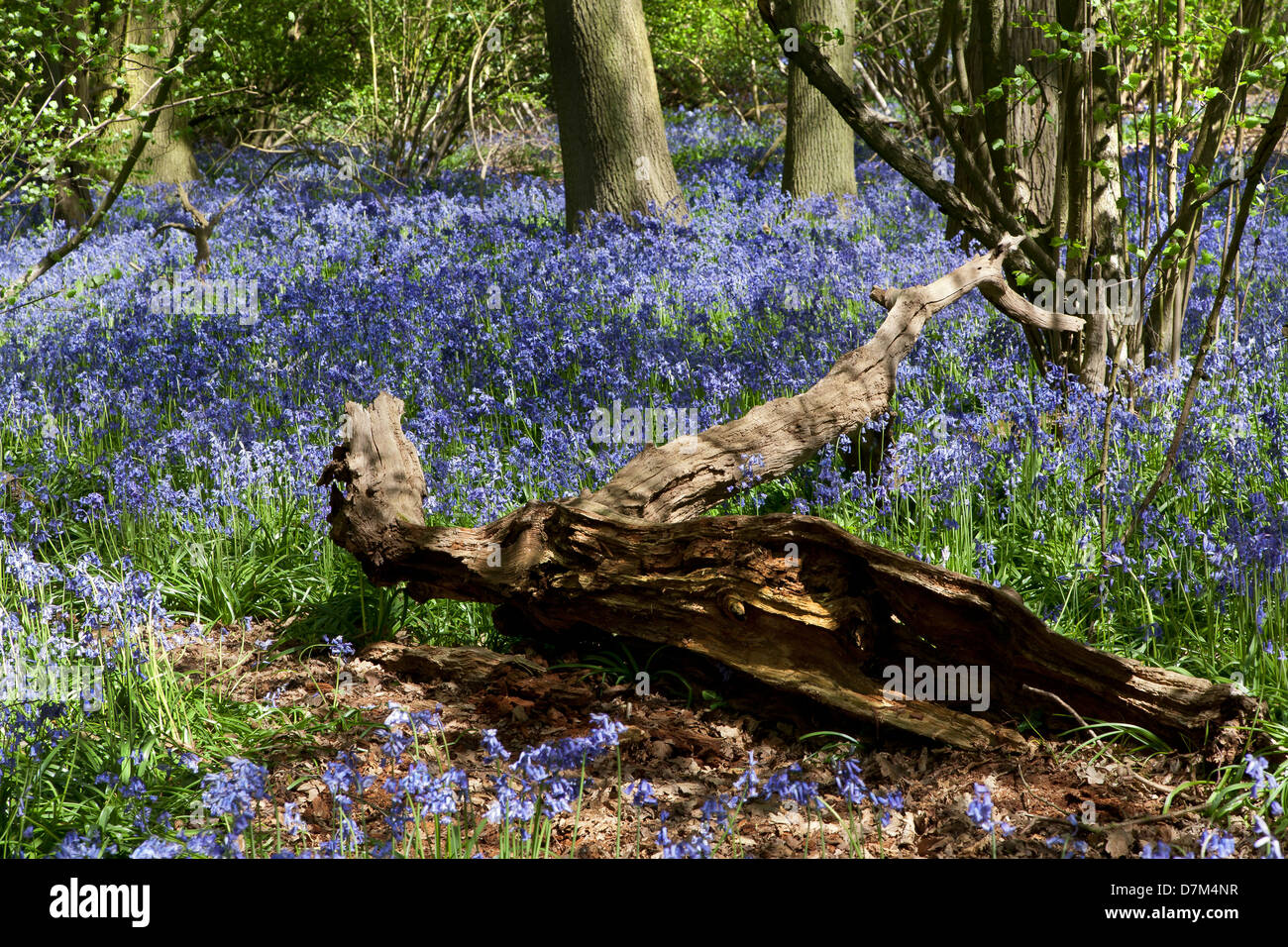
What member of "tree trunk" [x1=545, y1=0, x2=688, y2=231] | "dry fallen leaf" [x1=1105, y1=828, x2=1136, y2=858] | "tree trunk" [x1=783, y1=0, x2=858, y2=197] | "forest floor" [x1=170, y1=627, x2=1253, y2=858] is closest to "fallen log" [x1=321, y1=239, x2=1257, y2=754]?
"forest floor" [x1=170, y1=627, x2=1253, y2=858]

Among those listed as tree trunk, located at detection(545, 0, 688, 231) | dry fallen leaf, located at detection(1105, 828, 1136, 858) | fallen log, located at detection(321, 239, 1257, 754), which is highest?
tree trunk, located at detection(545, 0, 688, 231)

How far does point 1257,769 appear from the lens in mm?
2076

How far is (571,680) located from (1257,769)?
2.04 meters

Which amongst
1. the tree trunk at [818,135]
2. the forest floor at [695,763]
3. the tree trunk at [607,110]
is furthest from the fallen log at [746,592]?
the tree trunk at [818,135]

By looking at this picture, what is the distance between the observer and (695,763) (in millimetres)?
3168

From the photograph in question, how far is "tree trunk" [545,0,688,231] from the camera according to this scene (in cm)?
899

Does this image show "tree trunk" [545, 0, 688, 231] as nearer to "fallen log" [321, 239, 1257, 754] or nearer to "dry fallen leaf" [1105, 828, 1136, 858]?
"fallen log" [321, 239, 1257, 754]

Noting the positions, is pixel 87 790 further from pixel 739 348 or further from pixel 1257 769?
pixel 739 348

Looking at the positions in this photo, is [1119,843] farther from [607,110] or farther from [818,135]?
[818,135]

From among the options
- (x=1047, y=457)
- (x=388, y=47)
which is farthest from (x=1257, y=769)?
(x=388, y=47)

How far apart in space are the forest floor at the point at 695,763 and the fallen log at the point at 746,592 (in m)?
0.13

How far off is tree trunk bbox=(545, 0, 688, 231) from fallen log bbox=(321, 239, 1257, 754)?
5.61 m

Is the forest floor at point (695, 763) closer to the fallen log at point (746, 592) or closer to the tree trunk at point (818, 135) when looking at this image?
the fallen log at point (746, 592)

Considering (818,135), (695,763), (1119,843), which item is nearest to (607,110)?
(818,135)
